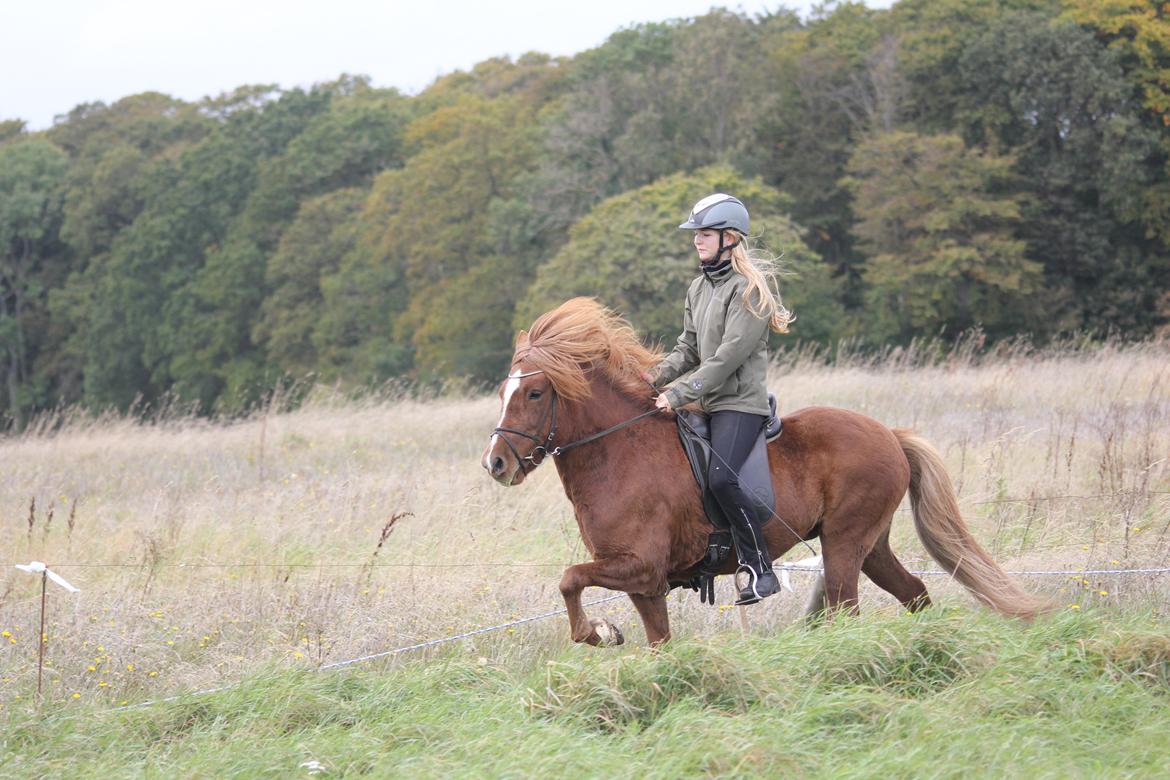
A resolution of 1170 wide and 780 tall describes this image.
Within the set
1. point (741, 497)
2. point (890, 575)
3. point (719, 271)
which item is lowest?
point (890, 575)

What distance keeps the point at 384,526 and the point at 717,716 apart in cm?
558

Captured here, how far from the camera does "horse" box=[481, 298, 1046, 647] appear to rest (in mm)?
6035

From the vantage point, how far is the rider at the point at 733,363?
245 inches

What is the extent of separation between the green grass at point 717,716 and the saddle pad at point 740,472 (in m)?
0.69

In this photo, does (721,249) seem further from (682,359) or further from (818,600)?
(818,600)

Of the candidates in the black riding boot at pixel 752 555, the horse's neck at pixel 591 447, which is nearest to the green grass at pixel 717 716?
the black riding boot at pixel 752 555

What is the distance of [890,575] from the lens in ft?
22.5

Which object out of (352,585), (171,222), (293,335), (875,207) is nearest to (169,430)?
(352,585)

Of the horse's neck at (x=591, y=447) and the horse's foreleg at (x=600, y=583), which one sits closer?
the horse's foreleg at (x=600, y=583)

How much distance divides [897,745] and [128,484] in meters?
11.6

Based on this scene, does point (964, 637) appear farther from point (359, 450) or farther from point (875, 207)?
point (875, 207)

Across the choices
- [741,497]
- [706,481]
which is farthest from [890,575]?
[706,481]

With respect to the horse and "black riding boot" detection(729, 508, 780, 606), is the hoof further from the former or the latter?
"black riding boot" detection(729, 508, 780, 606)

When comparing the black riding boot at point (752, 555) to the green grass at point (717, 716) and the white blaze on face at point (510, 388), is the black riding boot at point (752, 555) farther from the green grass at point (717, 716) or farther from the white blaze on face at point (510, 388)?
the white blaze on face at point (510, 388)
